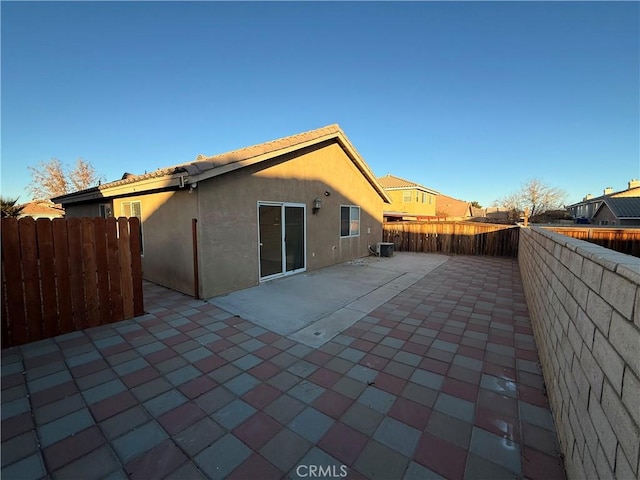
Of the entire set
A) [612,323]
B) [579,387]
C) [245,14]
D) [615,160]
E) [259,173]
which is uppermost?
[245,14]

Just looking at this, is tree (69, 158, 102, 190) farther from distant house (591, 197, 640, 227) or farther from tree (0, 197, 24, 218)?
distant house (591, 197, 640, 227)

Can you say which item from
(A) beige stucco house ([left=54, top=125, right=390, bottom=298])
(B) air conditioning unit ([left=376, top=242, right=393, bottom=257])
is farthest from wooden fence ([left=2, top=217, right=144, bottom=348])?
(B) air conditioning unit ([left=376, top=242, right=393, bottom=257])

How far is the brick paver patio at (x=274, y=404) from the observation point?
1.97 metres

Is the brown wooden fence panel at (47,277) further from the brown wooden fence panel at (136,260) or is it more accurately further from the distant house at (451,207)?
the distant house at (451,207)

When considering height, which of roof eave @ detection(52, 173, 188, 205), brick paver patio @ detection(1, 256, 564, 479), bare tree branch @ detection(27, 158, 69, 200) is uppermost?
bare tree branch @ detection(27, 158, 69, 200)

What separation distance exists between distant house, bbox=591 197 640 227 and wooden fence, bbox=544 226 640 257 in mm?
19532

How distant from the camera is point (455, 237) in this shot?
43.2 feet

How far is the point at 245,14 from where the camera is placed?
7.40 meters

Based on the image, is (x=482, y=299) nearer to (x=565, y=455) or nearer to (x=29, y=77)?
(x=565, y=455)

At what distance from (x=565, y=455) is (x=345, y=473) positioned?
1618 mm

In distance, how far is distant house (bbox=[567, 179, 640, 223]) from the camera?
28.1m

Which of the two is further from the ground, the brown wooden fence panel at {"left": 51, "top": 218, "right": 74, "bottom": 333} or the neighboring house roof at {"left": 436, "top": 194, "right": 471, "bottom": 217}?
the neighboring house roof at {"left": 436, "top": 194, "right": 471, "bottom": 217}

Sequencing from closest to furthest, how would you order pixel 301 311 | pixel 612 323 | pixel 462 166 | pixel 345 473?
pixel 612 323
pixel 345 473
pixel 301 311
pixel 462 166

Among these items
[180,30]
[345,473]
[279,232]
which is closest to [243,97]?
[180,30]
